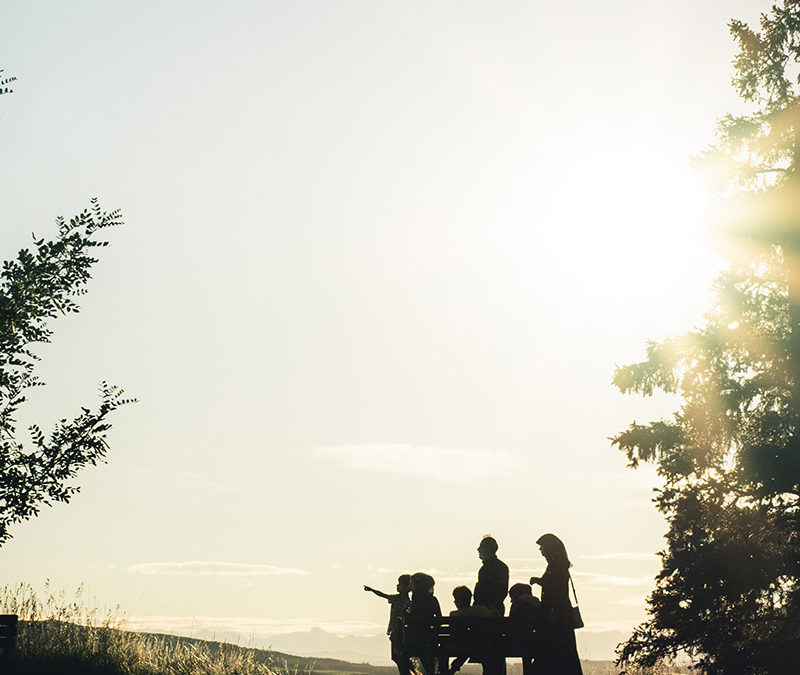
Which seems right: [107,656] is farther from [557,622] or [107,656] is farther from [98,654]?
[557,622]

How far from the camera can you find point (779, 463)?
16.2m

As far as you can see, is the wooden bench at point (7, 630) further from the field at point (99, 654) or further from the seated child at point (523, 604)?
the seated child at point (523, 604)

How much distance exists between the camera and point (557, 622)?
8.05 metres

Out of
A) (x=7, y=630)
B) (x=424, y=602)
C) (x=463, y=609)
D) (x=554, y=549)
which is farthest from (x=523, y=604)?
(x=7, y=630)

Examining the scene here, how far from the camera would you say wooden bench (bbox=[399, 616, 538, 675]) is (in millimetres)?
8477

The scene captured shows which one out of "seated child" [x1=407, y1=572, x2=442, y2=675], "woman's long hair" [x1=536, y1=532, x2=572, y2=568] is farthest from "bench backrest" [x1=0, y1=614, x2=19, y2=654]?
"woman's long hair" [x1=536, y1=532, x2=572, y2=568]

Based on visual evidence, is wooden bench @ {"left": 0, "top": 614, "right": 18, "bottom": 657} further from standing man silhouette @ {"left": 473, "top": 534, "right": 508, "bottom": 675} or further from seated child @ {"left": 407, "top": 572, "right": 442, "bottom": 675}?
standing man silhouette @ {"left": 473, "top": 534, "right": 508, "bottom": 675}

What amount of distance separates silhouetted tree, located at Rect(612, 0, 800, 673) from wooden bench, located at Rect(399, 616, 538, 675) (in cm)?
923

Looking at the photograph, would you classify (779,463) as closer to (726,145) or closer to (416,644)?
(726,145)

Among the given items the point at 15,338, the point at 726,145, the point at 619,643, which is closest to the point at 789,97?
the point at 726,145

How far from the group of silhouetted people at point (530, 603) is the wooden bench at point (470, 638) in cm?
8

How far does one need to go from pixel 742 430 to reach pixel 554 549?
1121cm

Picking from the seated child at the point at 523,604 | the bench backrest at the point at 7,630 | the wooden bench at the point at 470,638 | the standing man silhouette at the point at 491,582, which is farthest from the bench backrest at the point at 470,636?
the bench backrest at the point at 7,630

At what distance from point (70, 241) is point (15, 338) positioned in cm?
158
